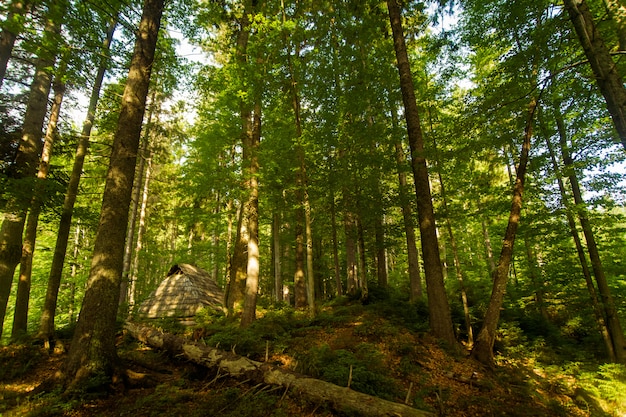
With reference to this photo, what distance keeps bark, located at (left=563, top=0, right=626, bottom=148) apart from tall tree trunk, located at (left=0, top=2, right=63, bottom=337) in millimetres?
11129

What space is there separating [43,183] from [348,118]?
35.6ft

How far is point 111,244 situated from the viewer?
5.82 meters

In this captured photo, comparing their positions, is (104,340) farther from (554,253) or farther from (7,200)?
(554,253)

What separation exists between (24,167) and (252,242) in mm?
6975

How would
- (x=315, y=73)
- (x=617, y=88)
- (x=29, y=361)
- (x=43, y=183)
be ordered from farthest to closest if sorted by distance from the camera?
(x=315, y=73) < (x=43, y=183) < (x=29, y=361) < (x=617, y=88)

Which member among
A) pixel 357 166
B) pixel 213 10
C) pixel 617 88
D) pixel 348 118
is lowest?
pixel 617 88

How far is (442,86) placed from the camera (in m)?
11.4

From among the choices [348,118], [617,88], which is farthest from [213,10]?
[617,88]

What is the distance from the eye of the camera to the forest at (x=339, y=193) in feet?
18.0

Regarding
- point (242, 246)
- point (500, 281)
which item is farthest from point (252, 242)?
point (500, 281)

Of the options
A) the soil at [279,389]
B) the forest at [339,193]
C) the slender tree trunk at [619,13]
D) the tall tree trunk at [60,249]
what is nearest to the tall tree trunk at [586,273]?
the forest at [339,193]

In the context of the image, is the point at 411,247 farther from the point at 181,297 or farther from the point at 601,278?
the point at 181,297

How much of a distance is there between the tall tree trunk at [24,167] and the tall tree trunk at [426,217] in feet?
30.5

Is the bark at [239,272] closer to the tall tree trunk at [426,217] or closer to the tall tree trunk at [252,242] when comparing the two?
the tall tree trunk at [252,242]
